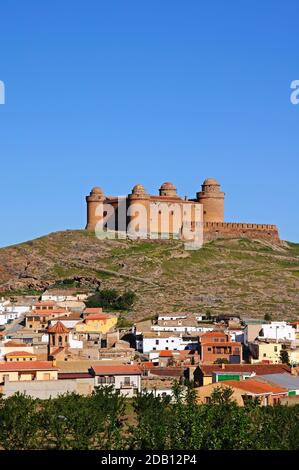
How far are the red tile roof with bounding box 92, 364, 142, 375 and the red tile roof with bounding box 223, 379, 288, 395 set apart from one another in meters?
4.83

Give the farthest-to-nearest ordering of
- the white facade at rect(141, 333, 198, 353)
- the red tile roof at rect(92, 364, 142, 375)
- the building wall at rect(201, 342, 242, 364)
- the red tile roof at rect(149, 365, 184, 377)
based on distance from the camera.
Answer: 1. the white facade at rect(141, 333, 198, 353)
2. the building wall at rect(201, 342, 242, 364)
3. the red tile roof at rect(149, 365, 184, 377)
4. the red tile roof at rect(92, 364, 142, 375)

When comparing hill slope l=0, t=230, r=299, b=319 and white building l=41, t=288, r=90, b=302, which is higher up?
hill slope l=0, t=230, r=299, b=319

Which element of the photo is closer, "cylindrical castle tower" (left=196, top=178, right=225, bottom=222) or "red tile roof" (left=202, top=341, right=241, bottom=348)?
"red tile roof" (left=202, top=341, right=241, bottom=348)

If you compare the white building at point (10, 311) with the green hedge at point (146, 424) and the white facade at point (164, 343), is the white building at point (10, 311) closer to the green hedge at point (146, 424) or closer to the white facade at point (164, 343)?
the white facade at point (164, 343)

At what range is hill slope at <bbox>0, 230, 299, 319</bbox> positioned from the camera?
69.2m

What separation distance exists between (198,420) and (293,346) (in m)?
25.0

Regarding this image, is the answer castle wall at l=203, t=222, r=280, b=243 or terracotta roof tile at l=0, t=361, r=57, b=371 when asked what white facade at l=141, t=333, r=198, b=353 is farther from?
castle wall at l=203, t=222, r=280, b=243

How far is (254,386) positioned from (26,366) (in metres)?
10.2

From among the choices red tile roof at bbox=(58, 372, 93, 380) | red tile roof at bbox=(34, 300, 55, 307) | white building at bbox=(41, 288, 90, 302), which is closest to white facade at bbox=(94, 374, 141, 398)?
red tile roof at bbox=(58, 372, 93, 380)

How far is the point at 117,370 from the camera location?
4238 centimetres

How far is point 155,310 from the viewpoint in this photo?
6556 cm

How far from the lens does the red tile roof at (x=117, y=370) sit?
138 ft

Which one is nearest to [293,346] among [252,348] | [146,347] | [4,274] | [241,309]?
[252,348]

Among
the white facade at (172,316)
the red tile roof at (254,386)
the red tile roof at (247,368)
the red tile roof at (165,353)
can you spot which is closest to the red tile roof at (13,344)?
the red tile roof at (165,353)
